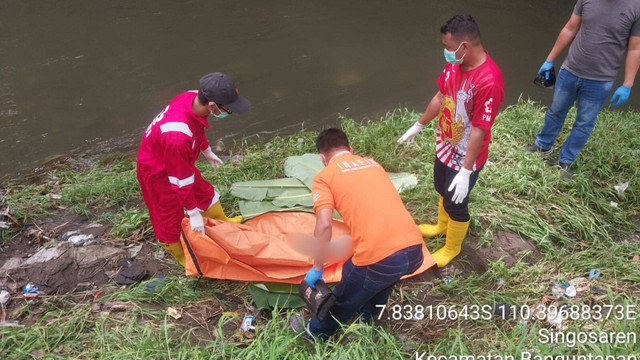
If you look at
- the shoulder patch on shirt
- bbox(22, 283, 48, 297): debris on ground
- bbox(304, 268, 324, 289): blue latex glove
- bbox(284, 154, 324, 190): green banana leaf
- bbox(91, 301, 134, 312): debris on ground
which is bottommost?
bbox(91, 301, 134, 312): debris on ground

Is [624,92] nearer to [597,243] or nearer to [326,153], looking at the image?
[597,243]

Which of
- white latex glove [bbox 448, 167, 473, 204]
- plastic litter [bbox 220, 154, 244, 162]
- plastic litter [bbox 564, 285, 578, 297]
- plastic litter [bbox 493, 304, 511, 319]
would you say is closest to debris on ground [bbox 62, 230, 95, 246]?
plastic litter [bbox 220, 154, 244, 162]

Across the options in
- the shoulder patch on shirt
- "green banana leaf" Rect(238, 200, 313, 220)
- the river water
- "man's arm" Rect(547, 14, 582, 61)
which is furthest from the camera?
the river water

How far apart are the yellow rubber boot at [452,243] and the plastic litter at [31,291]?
282 centimetres

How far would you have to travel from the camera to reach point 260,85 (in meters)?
6.58

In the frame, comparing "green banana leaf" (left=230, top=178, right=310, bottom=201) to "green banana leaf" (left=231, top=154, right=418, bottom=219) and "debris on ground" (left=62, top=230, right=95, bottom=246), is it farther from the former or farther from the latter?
"debris on ground" (left=62, top=230, right=95, bottom=246)

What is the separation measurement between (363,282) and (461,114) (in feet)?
3.85

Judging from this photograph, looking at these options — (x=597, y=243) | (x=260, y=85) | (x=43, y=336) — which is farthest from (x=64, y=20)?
(x=597, y=243)

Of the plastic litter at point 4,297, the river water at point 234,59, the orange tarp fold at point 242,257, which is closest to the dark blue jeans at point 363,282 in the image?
the orange tarp fold at point 242,257

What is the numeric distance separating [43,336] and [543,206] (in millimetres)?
3802

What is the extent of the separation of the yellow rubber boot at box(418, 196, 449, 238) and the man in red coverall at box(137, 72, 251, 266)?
1671 mm

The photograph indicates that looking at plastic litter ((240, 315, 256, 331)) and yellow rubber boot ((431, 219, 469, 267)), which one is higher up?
yellow rubber boot ((431, 219, 469, 267))

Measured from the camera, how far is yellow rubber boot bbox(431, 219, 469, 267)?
3.03 m

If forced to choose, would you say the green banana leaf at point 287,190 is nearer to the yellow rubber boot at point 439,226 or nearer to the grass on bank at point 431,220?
the grass on bank at point 431,220
